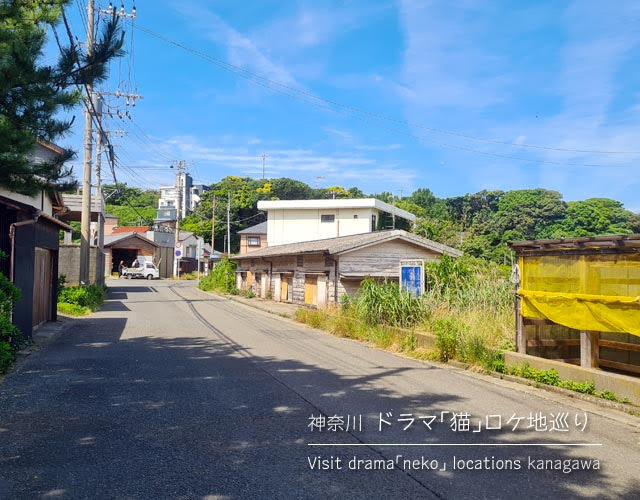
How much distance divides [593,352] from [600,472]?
13.2ft

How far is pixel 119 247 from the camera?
60.7 m

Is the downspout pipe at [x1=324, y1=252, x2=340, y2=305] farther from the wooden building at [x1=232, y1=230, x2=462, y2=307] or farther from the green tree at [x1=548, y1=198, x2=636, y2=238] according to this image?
the green tree at [x1=548, y1=198, x2=636, y2=238]

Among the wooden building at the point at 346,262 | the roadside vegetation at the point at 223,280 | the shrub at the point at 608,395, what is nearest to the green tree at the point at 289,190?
the roadside vegetation at the point at 223,280

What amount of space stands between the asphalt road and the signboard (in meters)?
4.67

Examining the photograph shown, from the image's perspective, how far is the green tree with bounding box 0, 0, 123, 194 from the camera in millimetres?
7520

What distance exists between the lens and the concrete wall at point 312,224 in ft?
127

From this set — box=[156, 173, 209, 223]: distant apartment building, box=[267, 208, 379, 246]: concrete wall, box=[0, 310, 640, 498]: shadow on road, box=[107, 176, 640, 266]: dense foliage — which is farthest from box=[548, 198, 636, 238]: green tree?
box=[156, 173, 209, 223]: distant apartment building

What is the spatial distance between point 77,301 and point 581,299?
1800 cm

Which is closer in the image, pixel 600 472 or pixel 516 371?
pixel 600 472

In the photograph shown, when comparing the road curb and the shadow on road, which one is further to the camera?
the road curb

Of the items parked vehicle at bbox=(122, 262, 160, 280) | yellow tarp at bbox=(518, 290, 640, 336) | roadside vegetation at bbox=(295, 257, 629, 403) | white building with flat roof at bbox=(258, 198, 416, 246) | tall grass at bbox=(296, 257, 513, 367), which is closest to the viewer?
yellow tarp at bbox=(518, 290, 640, 336)

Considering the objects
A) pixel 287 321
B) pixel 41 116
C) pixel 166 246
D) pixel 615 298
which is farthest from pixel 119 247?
pixel 615 298

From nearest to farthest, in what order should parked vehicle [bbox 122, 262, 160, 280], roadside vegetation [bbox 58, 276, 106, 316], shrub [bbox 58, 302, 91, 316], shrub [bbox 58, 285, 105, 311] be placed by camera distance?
shrub [bbox 58, 302, 91, 316]
roadside vegetation [bbox 58, 276, 106, 316]
shrub [bbox 58, 285, 105, 311]
parked vehicle [bbox 122, 262, 160, 280]

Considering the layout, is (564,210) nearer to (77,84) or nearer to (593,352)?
(593,352)
